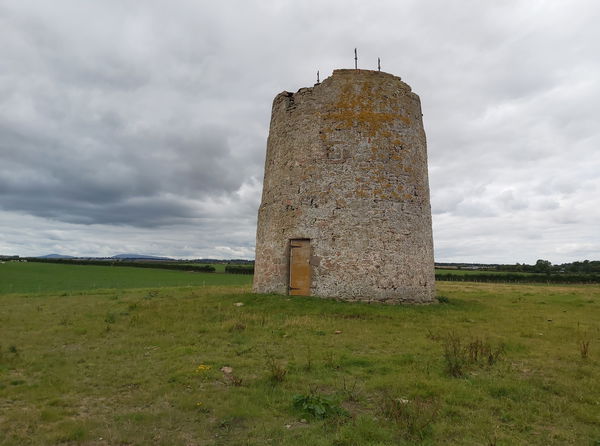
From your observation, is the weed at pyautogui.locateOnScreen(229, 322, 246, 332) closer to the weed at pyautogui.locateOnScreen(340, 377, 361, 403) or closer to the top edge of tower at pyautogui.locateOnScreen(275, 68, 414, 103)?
the weed at pyautogui.locateOnScreen(340, 377, 361, 403)

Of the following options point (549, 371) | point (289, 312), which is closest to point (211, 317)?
point (289, 312)

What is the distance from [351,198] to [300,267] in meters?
3.38

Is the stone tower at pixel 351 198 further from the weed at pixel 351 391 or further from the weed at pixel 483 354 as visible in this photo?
the weed at pixel 351 391

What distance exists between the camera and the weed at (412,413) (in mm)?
4742

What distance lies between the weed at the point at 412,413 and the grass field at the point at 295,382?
20mm

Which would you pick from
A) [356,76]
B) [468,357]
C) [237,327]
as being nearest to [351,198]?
[356,76]

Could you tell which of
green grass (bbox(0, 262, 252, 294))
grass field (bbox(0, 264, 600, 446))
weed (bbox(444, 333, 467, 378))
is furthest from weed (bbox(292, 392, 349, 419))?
green grass (bbox(0, 262, 252, 294))

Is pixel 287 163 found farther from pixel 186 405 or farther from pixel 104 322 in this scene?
pixel 186 405

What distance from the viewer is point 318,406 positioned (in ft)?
17.6

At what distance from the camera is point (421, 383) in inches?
253

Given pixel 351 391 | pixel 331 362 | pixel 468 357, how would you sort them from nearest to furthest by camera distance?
pixel 351 391 < pixel 331 362 < pixel 468 357

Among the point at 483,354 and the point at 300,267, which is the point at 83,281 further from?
the point at 483,354

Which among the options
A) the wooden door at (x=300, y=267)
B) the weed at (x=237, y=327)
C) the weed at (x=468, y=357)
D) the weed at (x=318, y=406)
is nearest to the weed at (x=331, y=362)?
the weed at (x=318, y=406)

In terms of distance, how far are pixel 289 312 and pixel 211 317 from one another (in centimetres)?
256
